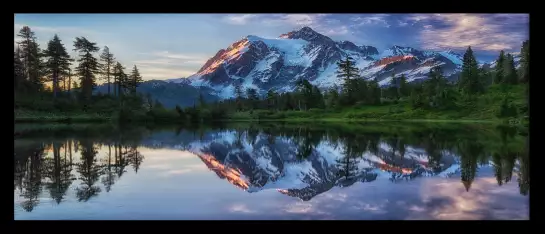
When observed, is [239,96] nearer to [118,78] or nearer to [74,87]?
[118,78]

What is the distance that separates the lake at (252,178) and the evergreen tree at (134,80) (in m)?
1.09

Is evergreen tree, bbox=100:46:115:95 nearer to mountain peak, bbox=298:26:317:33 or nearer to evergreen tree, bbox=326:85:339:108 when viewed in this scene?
mountain peak, bbox=298:26:317:33

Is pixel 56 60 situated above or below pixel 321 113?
above

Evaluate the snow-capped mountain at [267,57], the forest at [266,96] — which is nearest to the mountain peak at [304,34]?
the snow-capped mountain at [267,57]

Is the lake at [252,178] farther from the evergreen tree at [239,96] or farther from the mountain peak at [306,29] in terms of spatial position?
the mountain peak at [306,29]

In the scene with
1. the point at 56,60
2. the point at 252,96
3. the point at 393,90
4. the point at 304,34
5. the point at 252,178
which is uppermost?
the point at 304,34

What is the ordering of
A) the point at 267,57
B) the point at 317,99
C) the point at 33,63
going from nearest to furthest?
the point at 33,63, the point at 267,57, the point at 317,99

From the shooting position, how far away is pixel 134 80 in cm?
788

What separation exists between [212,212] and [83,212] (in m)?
1.13

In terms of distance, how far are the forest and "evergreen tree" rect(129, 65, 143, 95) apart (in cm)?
2

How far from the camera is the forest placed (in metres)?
7.25

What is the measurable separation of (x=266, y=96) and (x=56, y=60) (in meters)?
8.19
